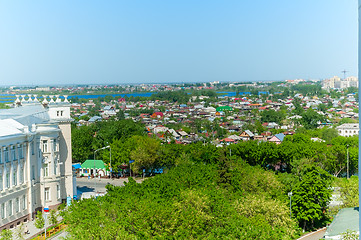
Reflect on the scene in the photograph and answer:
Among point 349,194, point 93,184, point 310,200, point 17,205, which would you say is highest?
point 349,194

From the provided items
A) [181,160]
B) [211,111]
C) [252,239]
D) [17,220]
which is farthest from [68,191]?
[211,111]

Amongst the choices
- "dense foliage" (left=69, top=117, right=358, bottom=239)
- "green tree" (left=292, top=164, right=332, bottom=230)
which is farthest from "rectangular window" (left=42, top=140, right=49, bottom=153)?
"green tree" (left=292, top=164, right=332, bottom=230)

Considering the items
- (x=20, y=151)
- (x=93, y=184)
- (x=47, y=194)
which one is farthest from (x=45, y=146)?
(x=93, y=184)

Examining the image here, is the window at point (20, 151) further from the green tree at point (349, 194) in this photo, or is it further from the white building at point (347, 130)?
the white building at point (347, 130)

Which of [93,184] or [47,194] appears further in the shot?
[93,184]

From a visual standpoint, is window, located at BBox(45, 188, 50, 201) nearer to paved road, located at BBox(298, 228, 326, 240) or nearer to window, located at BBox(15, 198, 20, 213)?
window, located at BBox(15, 198, 20, 213)

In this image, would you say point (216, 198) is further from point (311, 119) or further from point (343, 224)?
point (311, 119)

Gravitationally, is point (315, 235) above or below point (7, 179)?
below

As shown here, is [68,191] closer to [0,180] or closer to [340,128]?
[0,180]
